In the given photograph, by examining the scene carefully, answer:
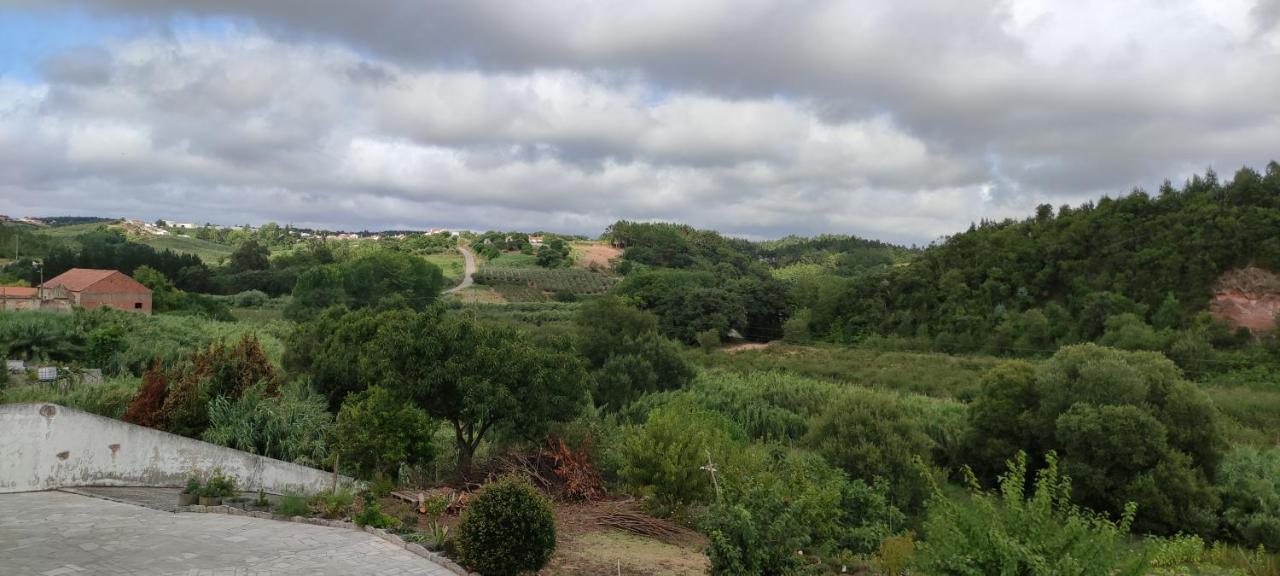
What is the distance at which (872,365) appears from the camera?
41469 millimetres

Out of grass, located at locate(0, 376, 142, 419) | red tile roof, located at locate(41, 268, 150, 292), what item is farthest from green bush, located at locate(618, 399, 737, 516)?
red tile roof, located at locate(41, 268, 150, 292)

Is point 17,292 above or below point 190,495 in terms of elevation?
above

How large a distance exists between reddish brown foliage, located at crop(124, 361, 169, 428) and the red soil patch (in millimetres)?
46700

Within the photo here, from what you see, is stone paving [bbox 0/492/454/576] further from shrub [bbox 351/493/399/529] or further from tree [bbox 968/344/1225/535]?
tree [bbox 968/344/1225/535]

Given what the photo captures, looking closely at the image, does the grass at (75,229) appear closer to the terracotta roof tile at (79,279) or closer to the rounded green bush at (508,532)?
the terracotta roof tile at (79,279)

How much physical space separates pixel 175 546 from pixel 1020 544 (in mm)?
7900

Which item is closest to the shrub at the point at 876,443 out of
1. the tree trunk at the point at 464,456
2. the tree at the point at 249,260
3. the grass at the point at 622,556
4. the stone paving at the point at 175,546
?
the grass at the point at 622,556

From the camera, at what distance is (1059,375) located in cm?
2019

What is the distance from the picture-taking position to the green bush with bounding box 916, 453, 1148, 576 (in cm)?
461

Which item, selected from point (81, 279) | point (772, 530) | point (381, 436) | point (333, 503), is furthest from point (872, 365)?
point (81, 279)

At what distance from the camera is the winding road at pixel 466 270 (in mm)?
68381

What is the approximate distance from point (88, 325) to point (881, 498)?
2091 centimetres

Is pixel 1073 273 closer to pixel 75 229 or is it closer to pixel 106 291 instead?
pixel 106 291

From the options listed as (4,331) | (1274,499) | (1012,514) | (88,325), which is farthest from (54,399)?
(1274,499)
